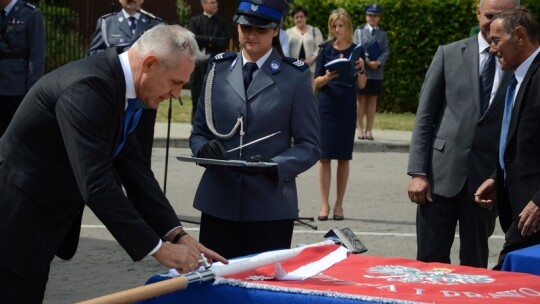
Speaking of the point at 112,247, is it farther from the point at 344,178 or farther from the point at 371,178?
the point at 371,178

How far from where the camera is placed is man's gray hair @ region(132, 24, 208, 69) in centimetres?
433

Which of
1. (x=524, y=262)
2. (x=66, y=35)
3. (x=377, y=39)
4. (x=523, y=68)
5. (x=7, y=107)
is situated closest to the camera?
(x=524, y=262)

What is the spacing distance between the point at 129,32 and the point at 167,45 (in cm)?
603

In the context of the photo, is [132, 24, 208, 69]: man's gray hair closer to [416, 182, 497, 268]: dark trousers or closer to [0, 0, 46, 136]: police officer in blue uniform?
[416, 182, 497, 268]: dark trousers

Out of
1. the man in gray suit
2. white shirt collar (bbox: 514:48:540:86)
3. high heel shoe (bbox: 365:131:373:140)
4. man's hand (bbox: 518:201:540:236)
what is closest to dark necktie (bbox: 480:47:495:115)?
the man in gray suit

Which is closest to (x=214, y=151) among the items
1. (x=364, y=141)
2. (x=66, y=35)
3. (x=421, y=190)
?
(x=421, y=190)

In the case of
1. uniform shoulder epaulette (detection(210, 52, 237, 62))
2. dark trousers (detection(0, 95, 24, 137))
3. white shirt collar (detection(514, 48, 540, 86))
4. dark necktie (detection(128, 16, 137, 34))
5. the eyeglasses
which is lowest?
dark trousers (detection(0, 95, 24, 137))

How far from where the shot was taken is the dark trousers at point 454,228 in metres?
6.45

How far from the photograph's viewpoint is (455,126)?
645cm

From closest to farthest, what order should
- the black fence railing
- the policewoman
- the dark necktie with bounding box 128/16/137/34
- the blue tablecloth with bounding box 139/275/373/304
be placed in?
1. the blue tablecloth with bounding box 139/275/373/304
2. the policewoman
3. the dark necktie with bounding box 128/16/137/34
4. the black fence railing

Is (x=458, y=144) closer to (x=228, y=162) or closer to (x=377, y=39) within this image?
(x=228, y=162)

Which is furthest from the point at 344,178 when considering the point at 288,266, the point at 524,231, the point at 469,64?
the point at 288,266

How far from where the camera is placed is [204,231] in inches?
235

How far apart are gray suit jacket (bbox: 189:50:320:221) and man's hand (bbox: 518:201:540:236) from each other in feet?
3.44
